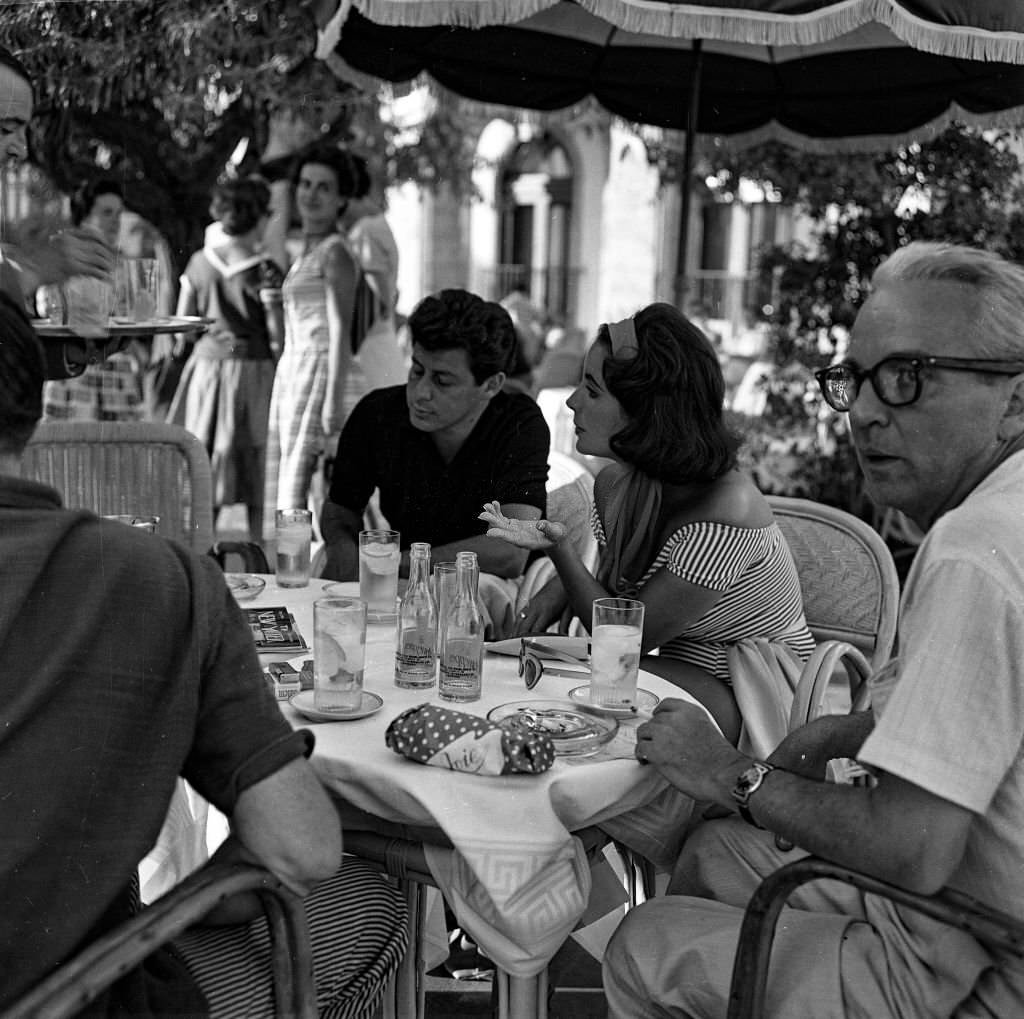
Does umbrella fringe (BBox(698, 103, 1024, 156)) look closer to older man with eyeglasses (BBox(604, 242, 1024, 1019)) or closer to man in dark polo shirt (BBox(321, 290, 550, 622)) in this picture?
man in dark polo shirt (BBox(321, 290, 550, 622))

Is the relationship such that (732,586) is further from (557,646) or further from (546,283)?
(546,283)

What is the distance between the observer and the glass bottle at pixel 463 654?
229cm

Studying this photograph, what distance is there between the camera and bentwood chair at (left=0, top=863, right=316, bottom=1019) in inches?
56.3

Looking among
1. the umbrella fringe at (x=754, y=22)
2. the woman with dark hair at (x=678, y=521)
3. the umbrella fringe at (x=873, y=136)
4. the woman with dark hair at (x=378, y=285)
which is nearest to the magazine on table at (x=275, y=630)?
the woman with dark hair at (x=678, y=521)

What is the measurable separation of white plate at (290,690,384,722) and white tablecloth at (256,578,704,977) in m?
0.03

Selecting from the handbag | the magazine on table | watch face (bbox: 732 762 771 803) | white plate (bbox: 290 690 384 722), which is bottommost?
white plate (bbox: 290 690 384 722)

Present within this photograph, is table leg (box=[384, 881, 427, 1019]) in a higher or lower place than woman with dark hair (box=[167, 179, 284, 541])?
lower

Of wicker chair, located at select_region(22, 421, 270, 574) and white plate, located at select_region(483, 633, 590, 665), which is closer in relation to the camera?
white plate, located at select_region(483, 633, 590, 665)

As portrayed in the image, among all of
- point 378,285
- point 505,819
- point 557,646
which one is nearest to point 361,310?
point 378,285

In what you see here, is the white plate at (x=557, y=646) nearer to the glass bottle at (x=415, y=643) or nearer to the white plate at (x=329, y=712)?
the glass bottle at (x=415, y=643)

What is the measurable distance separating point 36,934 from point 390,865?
0.66 meters

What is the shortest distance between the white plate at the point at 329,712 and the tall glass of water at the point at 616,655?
14.9 inches

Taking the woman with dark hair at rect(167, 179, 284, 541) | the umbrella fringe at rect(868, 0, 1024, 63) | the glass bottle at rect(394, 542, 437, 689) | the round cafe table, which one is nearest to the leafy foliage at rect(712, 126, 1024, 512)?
the woman with dark hair at rect(167, 179, 284, 541)

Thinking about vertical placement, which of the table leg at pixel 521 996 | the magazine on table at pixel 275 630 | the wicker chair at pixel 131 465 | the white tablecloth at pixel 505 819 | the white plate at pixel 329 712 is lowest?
the table leg at pixel 521 996
